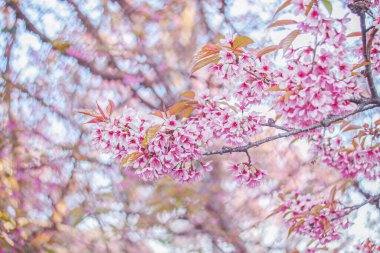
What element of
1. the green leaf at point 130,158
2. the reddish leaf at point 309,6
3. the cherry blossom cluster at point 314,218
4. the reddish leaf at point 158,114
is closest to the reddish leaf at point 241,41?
the reddish leaf at point 309,6

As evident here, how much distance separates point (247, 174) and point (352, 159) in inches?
25.0

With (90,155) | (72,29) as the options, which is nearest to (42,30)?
(72,29)

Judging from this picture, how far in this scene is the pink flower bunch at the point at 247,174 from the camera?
1233mm

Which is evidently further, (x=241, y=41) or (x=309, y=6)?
(x=241, y=41)

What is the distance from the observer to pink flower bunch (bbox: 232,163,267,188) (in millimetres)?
1233

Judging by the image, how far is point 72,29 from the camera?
2785 millimetres

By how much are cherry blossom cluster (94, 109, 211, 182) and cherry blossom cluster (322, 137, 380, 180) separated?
28.3 inches

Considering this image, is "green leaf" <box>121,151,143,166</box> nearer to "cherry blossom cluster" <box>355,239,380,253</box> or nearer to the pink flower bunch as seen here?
the pink flower bunch

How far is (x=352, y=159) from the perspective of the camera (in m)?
1.59

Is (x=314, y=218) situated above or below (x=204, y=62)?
below

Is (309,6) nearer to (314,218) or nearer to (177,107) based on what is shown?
(177,107)

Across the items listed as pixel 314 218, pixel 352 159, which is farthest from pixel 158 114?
pixel 352 159

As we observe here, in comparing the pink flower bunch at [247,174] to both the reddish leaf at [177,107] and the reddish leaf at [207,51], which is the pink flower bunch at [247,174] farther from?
the reddish leaf at [207,51]

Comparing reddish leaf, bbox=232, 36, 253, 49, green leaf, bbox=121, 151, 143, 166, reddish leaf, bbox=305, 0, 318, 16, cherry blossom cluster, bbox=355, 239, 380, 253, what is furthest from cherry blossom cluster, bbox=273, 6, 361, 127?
cherry blossom cluster, bbox=355, 239, 380, 253
